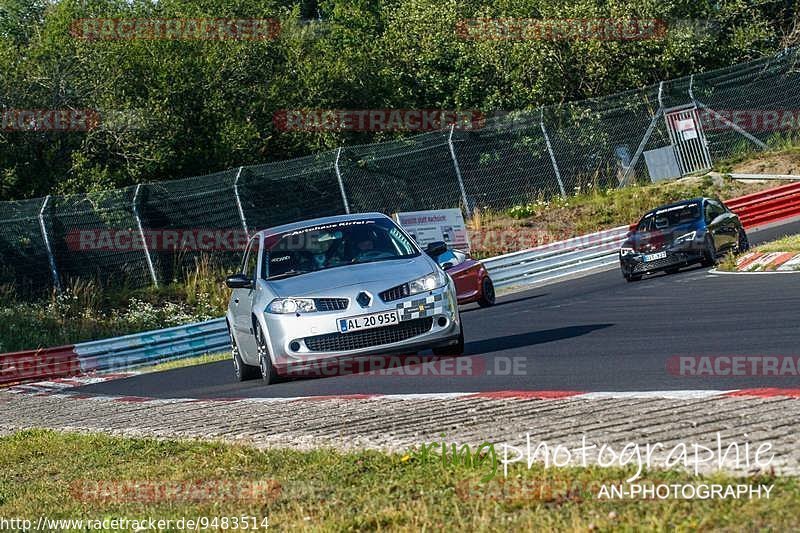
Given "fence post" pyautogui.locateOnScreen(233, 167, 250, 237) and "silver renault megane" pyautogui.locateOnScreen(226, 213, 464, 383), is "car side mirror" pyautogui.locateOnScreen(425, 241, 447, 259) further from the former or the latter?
"fence post" pyautogui.locateOnScreen(233, 167, 250, 237)

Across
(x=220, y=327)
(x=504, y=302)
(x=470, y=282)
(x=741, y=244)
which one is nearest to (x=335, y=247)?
(x=470, y=282)

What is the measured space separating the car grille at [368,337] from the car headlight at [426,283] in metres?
0.27

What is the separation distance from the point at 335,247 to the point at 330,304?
104 centimetres

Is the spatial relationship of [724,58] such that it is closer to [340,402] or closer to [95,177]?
[95,177]

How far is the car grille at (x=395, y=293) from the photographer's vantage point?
11.4 metres

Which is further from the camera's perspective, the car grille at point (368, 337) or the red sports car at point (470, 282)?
the red sports car at point (470, 282)

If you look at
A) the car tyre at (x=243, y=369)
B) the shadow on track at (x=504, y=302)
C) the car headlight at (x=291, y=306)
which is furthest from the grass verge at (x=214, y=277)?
the car headlight at (x=291, y=306)

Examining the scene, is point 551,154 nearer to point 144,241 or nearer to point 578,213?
point 578,213

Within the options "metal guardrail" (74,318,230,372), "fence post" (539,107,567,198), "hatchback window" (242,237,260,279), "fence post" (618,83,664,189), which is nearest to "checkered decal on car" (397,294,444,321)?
"hatchback window" (242,237,260,279)

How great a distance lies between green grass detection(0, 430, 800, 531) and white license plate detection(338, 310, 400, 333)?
10.6ft

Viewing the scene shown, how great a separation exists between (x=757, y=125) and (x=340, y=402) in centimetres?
2977

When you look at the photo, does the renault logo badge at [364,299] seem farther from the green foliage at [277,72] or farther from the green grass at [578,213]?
the green foliage at [277,72]

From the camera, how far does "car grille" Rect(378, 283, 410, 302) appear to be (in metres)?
11.4

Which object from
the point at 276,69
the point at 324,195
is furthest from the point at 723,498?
the point at 276,69
